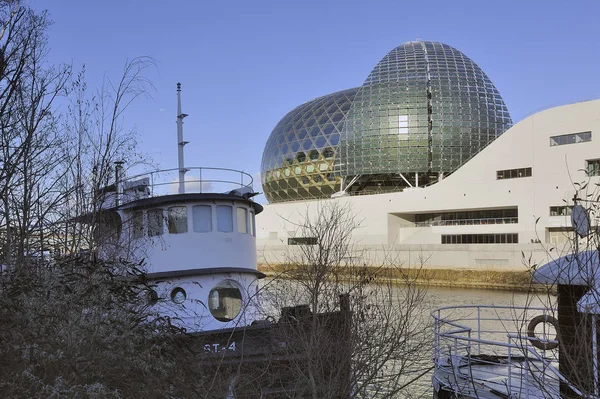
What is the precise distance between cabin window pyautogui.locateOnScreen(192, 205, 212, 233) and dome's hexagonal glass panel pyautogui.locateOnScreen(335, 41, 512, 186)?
165 feet

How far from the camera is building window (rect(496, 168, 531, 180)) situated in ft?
151

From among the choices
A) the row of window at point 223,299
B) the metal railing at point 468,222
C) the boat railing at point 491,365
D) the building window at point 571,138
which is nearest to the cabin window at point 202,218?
the row of window at point 223,299

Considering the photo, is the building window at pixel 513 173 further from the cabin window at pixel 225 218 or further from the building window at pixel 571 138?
the cabin window at pixel 225 218

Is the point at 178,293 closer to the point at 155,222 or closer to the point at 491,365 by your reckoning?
the point at 155,222

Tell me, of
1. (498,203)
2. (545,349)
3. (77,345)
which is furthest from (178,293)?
(498,203)

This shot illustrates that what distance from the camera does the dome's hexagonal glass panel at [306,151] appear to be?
72625 millimetres

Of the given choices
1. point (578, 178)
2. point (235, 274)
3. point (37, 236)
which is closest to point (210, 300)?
point (235, 274)

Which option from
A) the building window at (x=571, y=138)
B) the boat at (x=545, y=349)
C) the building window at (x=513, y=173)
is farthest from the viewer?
the building window at (x=513, y=173)

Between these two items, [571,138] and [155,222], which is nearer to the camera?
[155,222]

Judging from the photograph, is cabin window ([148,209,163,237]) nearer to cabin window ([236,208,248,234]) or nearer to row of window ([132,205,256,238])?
row of window ([132,205,256,238])

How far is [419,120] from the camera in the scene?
206ft

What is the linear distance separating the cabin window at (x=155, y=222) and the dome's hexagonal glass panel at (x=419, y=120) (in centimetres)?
5080

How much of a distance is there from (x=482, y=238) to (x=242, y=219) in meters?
39.0

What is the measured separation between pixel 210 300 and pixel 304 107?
74317 mm
